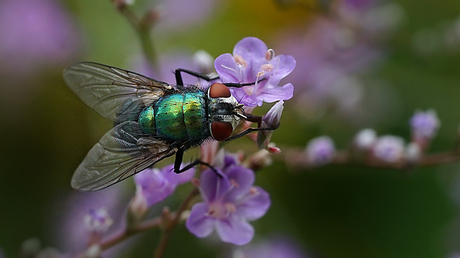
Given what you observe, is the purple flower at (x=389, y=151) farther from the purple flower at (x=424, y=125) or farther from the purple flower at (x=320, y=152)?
the purple flower at (x=320, y=152)

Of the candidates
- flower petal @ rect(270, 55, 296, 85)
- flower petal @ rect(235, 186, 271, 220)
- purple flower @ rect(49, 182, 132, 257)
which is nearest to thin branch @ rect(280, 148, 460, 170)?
flower petal @ rect(235, 186, 271, 220)

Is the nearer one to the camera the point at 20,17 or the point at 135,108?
the point at 135,108

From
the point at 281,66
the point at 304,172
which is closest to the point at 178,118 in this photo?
the point at 281,66

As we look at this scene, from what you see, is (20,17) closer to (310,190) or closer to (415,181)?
(310,190)

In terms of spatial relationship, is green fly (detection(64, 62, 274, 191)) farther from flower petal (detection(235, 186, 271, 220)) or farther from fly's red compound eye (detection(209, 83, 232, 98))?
flower petal (detection(235, 186, 271, 220))

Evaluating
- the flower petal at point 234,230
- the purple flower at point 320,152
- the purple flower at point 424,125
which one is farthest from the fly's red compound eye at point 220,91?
the purple flower at point 424,125

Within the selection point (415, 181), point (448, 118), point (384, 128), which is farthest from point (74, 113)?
point (448, 118)

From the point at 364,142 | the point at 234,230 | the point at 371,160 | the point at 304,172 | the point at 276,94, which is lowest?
the point at 304,172

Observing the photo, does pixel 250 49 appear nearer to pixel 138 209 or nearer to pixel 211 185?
pixel 211 185
